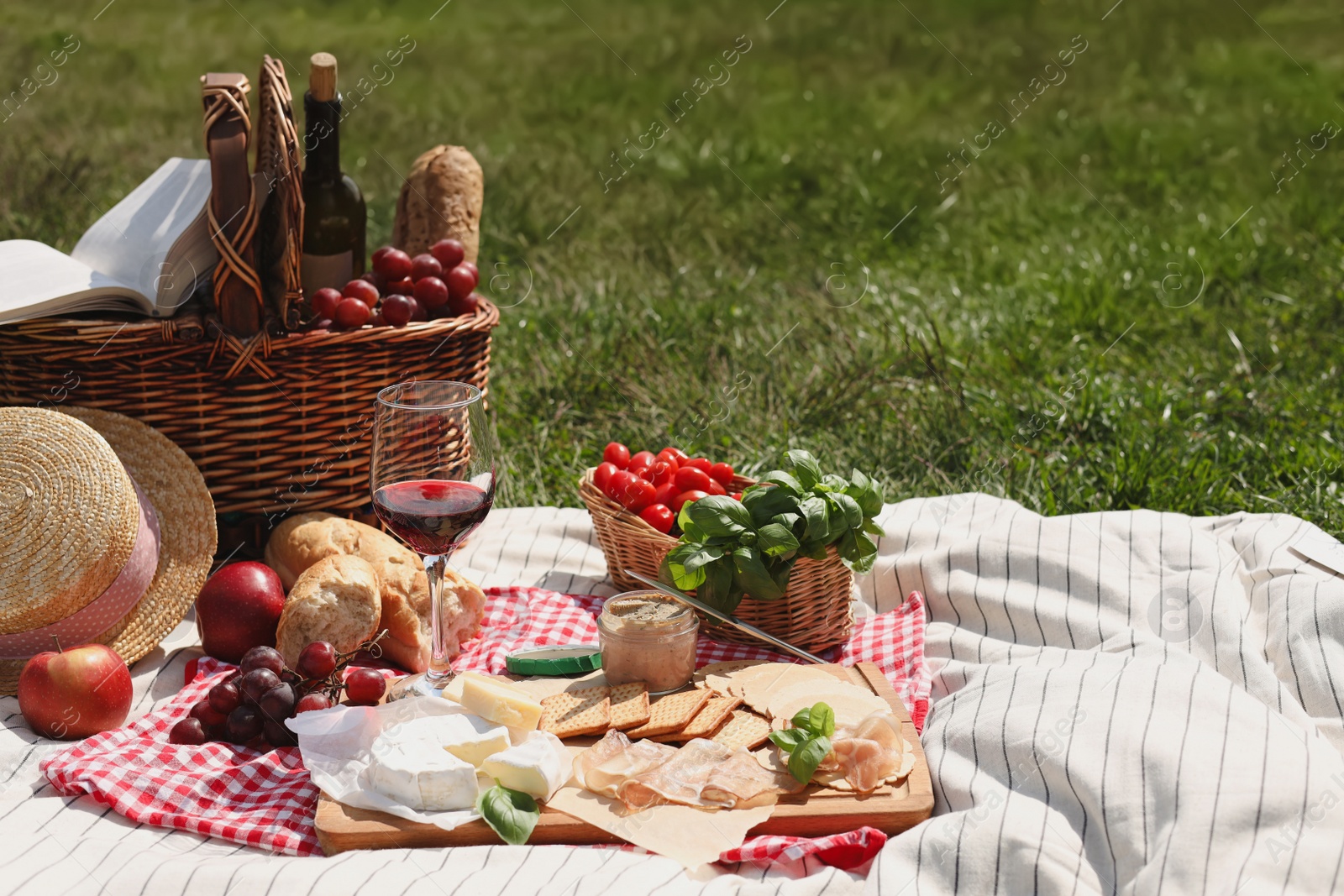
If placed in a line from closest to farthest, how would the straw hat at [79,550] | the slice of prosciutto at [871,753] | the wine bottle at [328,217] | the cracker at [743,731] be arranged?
the slice of prosciutto at [871,753]
the cracker at [743,731]
the straw hat at [79,550]
the wine bottle at [328,217]

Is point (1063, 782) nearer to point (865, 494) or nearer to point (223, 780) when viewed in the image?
point (865, 494)

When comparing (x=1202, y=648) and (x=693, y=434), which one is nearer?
(x=1202, y=648)

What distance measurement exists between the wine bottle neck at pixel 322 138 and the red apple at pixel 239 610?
44.6 inches

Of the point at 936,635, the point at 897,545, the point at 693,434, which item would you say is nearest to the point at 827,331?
the point at 693,434

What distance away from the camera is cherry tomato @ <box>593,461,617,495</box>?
113 inches

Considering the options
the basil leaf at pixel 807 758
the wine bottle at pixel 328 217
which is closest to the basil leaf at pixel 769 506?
the basil leaf at pixel 807 758

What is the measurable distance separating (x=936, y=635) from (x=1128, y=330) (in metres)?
2.96

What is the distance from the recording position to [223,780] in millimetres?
2150

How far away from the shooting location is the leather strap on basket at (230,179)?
2621 millimetres

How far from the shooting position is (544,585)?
10.2 ft

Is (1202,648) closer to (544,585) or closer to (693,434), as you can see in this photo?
(544,585)

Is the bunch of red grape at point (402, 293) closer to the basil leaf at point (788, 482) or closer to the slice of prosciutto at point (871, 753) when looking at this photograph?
the basil leaf at point (788, 482)

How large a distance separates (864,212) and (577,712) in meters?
5.16

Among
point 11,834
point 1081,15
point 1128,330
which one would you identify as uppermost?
point 1081,15
